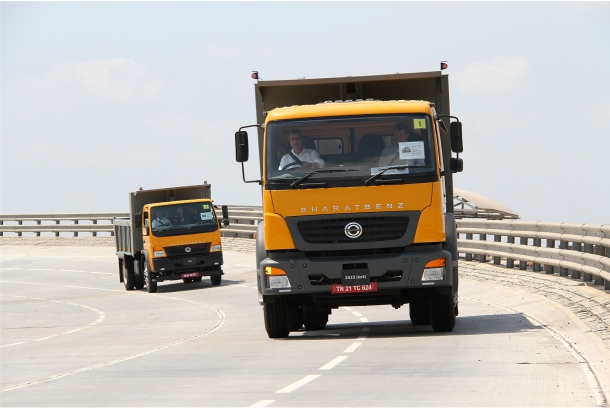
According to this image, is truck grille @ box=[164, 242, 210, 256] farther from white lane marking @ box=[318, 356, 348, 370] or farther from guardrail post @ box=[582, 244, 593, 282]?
white lane marking @ box=[318, 356, 348, 370]

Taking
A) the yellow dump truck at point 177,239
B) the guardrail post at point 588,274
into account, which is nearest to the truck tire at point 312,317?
the guardrail post at point 588,274

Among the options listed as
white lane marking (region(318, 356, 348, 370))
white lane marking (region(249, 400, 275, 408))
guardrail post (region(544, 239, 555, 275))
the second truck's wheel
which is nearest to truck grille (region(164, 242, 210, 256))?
the second truck's wheel

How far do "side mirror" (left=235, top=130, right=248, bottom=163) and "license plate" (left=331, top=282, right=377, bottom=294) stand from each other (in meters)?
1.99

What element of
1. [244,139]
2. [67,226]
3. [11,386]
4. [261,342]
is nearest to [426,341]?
[261,342]

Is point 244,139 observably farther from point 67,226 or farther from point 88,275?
point 67,226

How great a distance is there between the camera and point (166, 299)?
2836 centimetres

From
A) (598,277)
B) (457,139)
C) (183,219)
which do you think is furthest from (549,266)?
(183,219)

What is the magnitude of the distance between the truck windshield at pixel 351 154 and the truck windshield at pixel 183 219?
1671 centimetres

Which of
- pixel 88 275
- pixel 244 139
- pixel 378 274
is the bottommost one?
pixel 88 275

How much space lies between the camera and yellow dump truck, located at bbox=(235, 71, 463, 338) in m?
14.0

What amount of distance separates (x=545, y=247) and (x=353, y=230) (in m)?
9.50

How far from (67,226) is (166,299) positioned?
26263 millimetres

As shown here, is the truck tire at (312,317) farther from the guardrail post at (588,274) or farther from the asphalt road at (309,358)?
the guardrail post at (588,274)

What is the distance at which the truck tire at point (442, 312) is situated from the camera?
14.8 m
